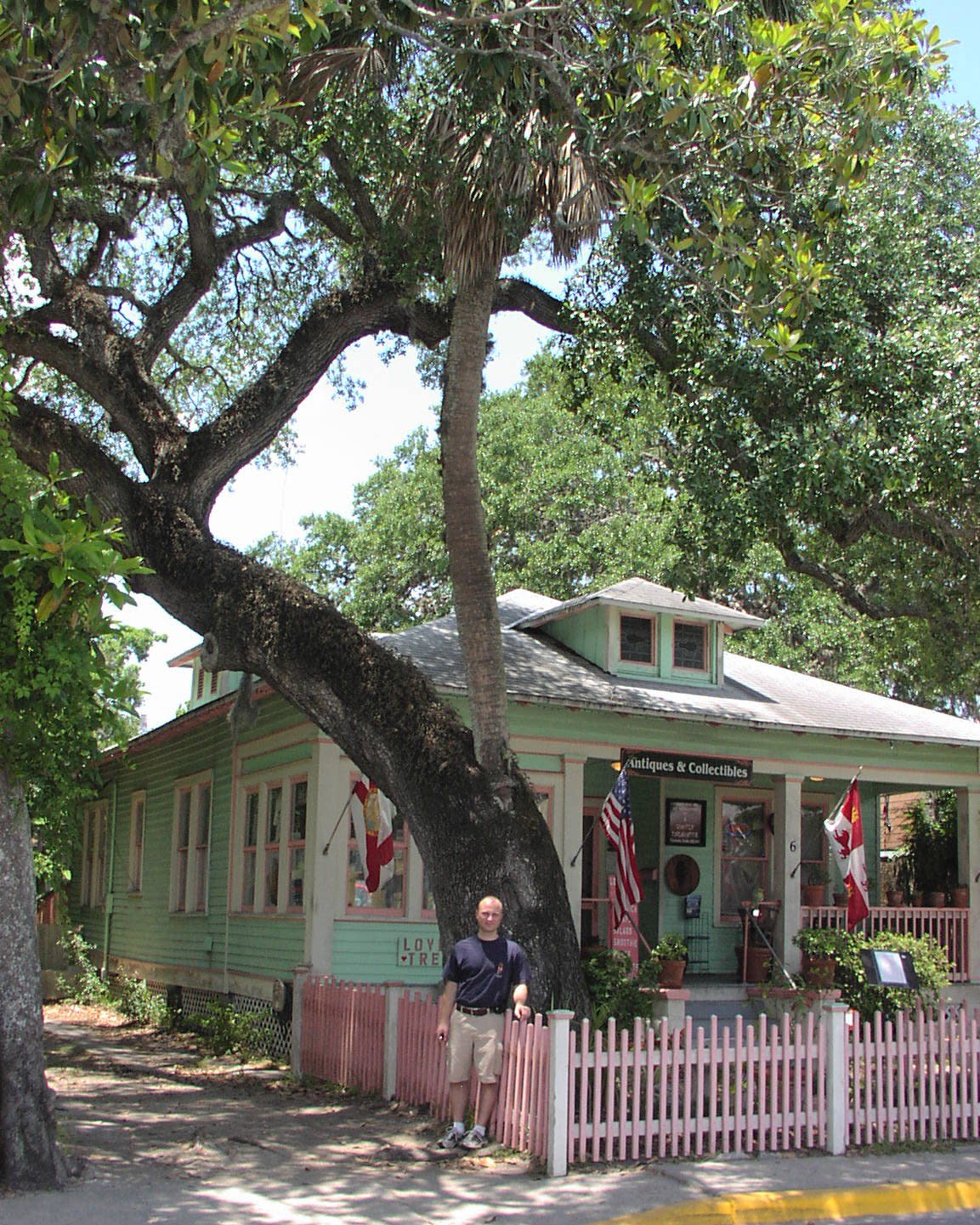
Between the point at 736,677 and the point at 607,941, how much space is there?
15.7ft

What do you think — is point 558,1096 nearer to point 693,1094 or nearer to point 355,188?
point 693,1094

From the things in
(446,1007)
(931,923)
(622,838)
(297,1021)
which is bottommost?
(297,1021)

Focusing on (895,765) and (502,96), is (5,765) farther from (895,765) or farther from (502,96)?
(895,765)

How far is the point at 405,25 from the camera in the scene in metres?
10.2

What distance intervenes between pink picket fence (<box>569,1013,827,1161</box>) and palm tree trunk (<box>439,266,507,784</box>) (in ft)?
8.47

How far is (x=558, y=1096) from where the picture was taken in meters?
8.77

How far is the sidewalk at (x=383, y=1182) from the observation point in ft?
25.4

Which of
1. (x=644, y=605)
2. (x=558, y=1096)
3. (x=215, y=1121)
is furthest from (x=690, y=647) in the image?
(x=558, y=1096)

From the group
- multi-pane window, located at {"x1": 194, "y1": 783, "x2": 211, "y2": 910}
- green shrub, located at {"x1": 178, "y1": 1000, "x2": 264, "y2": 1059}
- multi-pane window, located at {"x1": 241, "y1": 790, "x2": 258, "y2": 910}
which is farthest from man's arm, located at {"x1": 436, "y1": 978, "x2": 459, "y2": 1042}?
multi-pane window, located at {"x1": 194, "y1": 783, "x2": 211, "y2": 910}

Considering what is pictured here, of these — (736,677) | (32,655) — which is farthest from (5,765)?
(736,677)

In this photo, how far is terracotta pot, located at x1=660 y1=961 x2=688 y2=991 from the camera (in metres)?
15.5

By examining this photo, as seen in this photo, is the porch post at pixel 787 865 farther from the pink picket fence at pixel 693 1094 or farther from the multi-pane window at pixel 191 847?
the multi-pane window at pixel 191 847

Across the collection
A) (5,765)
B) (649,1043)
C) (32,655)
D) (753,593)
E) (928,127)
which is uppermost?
(928,127)

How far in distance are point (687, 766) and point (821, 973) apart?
297cm
